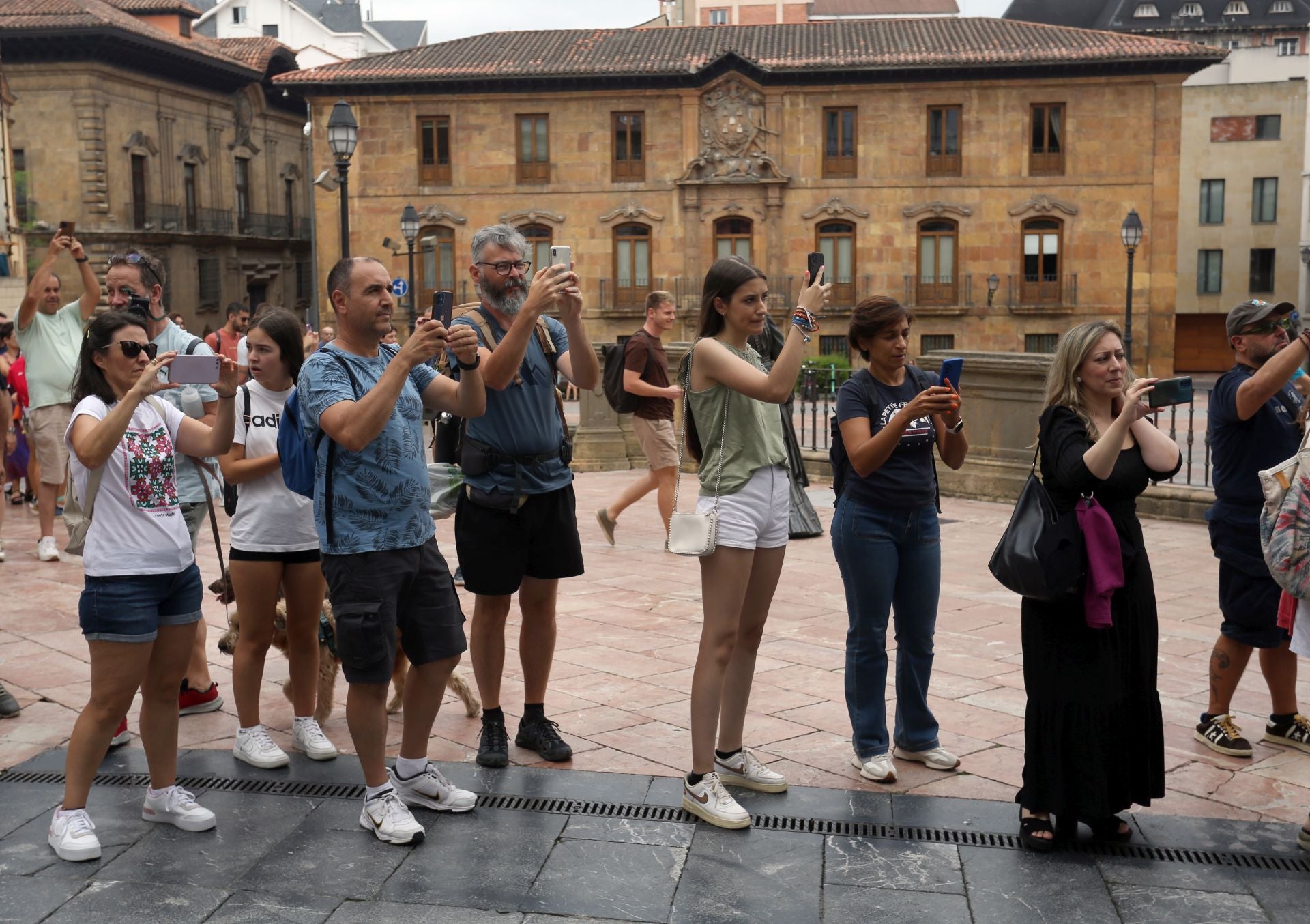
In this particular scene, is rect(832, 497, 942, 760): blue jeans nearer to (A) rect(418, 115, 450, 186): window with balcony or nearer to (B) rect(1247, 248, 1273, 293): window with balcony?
(A) rect(418, 115, 450, 186): window with balcony

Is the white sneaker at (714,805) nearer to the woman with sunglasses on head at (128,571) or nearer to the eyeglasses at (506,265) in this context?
the woman with sunglasses on head at (128,571)

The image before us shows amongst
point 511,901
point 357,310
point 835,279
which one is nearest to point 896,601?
point 511,901

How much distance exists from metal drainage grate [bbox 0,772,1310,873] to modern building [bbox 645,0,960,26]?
58380 mm

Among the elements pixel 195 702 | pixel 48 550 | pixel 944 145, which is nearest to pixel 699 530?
pixel 195 702

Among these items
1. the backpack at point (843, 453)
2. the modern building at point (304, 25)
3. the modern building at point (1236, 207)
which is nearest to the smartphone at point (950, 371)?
the backpack at point (843, 453)

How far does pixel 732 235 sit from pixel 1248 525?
32197mm

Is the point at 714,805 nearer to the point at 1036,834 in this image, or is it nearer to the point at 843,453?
the point at 1036,834

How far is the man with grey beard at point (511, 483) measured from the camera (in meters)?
5.02

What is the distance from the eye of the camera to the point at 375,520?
4.34 meters

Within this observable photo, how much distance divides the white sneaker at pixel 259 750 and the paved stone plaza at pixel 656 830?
5cm

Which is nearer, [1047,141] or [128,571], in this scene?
[128,571]

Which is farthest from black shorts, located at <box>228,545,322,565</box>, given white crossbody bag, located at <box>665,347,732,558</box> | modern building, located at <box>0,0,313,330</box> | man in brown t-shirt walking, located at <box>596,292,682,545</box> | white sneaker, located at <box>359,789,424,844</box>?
modern building, located at <box>0,0,313,330</box>

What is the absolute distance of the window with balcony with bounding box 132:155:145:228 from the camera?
1594 inches

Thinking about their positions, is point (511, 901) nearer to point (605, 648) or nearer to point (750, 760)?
point (750, 760)
